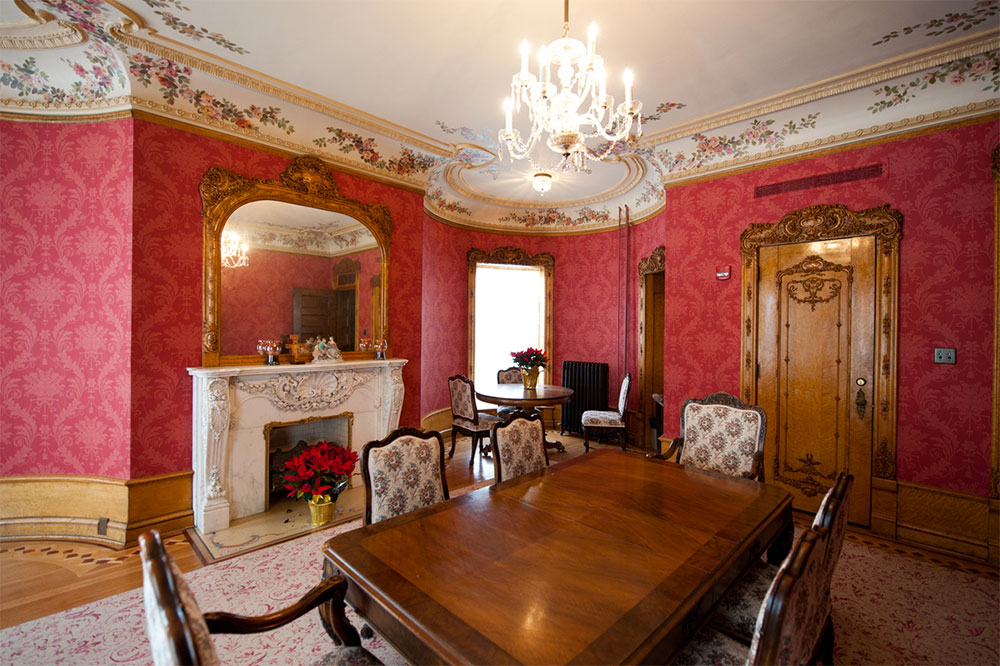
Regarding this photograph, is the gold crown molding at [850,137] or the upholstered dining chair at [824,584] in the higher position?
the gold crown molding at [850,137]

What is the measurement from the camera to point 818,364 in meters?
3.31

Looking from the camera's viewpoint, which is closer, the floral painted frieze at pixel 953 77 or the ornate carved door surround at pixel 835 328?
the floral painted frieze at pixel 953 77

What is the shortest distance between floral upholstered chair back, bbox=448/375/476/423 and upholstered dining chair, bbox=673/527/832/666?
11.4ft

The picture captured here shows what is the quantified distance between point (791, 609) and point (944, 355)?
116 inches

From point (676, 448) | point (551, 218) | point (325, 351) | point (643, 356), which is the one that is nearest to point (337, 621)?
point (676, 448)

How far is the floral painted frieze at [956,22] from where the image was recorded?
2227mm

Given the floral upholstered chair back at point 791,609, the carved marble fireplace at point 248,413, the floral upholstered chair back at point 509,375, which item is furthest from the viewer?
the floral upholstered chair back at point 509,375

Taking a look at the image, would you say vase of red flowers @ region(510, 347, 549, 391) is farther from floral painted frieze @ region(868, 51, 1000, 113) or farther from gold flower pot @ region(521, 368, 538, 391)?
floral painted frieze @ region(868, 51, 1000, 113)

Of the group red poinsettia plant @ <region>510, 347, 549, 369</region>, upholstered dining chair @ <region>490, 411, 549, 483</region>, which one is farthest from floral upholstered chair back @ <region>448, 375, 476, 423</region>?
upholstered dining chair @ <region>490, 411, 549, 483</region>

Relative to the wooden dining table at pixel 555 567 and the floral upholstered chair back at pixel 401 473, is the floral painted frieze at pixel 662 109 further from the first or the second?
the floral upholstered chair back at pixel 401 473

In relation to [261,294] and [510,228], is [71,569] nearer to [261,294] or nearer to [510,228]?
[261,294]

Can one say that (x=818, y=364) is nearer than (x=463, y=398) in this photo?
Yes

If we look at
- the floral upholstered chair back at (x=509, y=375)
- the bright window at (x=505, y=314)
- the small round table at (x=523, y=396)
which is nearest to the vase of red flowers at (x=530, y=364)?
the small round table at (x=523, y=396)

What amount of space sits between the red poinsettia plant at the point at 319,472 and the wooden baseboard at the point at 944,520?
3.85 metres
